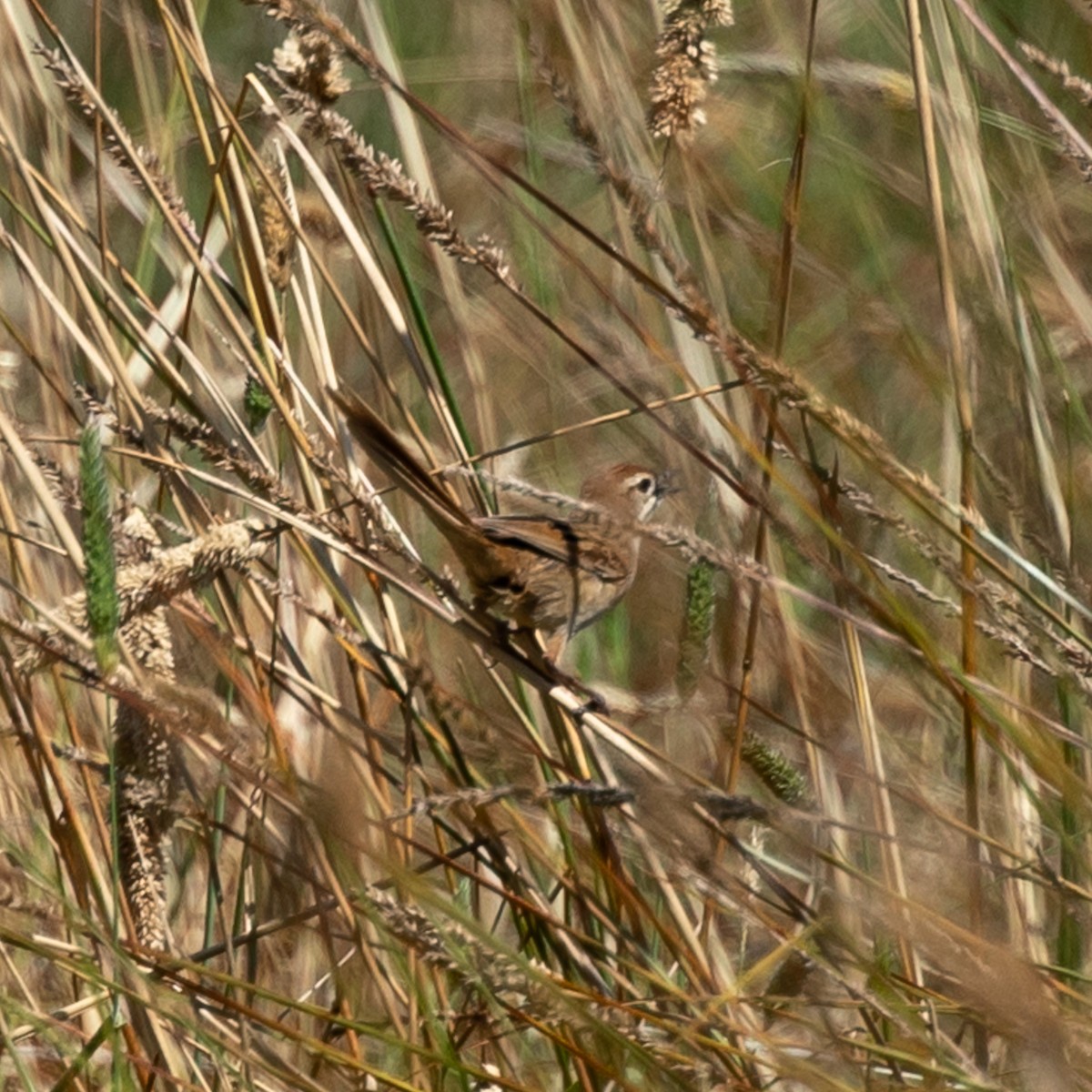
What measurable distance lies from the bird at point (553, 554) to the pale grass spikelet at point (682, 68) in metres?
0.63

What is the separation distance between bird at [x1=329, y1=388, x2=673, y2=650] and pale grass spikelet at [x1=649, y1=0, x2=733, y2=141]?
2.05 feet

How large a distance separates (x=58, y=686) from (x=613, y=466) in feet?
6.22

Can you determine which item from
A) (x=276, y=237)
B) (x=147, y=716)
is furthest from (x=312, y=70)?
(x=147, y=716)

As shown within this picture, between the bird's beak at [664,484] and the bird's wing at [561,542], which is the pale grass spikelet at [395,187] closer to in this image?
the bird's wing at [561,542]

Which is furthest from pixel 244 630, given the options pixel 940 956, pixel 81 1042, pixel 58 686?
pixel 940 956

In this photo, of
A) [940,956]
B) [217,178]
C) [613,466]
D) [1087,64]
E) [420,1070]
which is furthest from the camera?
[613,466]

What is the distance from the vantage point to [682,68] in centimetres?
210

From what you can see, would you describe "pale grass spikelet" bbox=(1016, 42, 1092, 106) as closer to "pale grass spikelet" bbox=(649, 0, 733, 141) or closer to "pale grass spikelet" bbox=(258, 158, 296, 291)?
"pale grass spikelet" bbox=(649, 0, 733, 141)

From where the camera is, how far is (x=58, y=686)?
227 centimetres

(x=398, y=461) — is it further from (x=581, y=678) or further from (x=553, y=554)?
(x=581, y=678)

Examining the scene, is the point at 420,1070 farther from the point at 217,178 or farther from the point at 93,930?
the point at 217,178

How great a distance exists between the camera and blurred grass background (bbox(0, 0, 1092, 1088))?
179 cm

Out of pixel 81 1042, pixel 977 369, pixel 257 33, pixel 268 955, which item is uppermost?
pixel 257 33

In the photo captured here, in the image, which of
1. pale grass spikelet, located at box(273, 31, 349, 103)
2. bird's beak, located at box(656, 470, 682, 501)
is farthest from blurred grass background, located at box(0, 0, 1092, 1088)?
bird's beak, located at box(656, 470, 682, 501)
